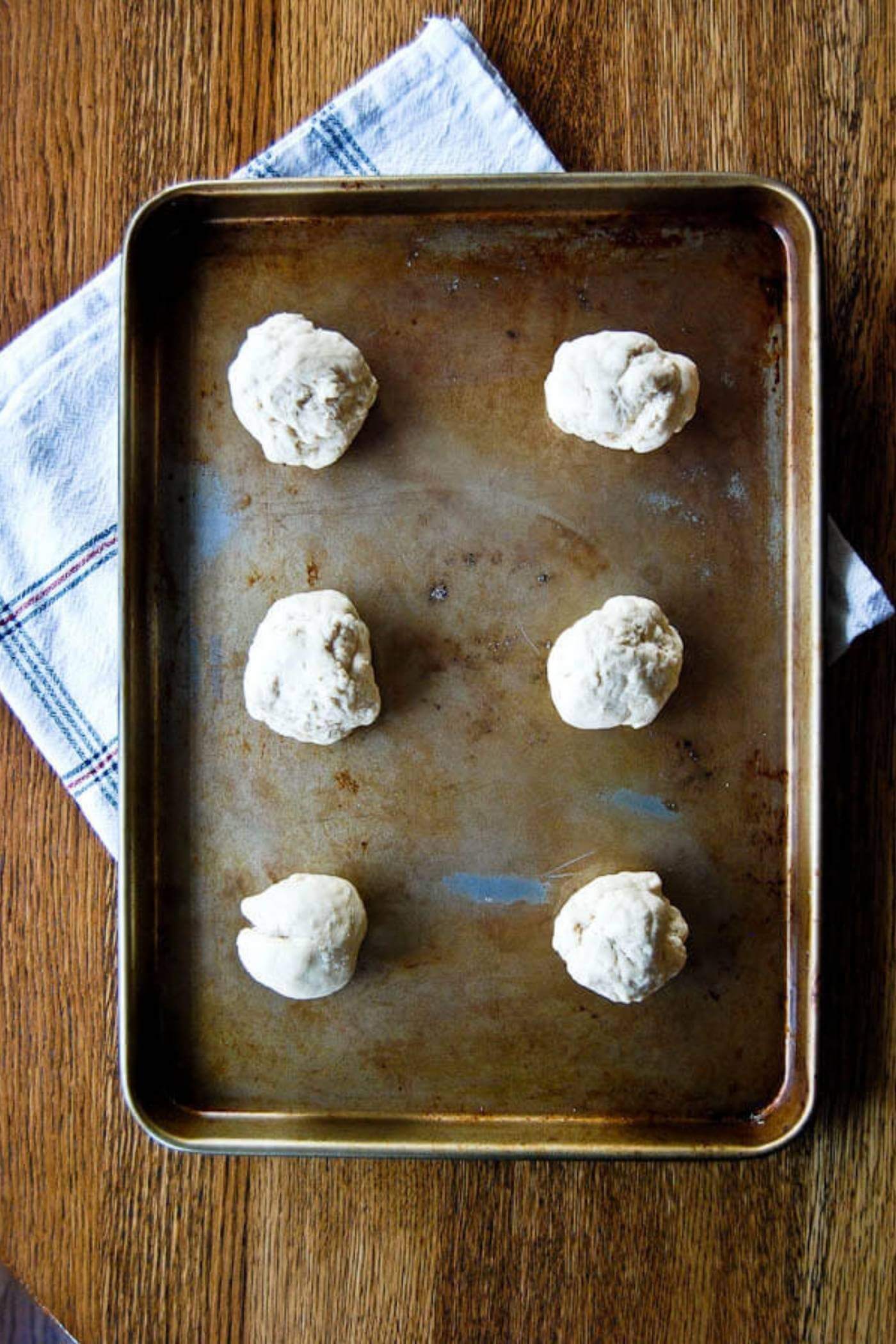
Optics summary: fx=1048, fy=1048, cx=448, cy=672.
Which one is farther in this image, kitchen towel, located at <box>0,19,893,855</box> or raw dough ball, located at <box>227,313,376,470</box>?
kitchen towel, located at <box>0,19,893,855</box>

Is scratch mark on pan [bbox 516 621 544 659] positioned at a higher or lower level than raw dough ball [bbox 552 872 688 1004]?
higher

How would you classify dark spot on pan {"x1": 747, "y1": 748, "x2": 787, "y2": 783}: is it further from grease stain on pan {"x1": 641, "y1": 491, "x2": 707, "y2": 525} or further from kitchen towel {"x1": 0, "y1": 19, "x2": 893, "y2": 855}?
kitchen towel {"x1": 0, "y1": 19, "x2": 893, "y2": 855}

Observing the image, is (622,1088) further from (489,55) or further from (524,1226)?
(489,55)

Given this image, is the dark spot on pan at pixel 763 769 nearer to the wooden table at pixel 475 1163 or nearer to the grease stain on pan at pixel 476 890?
the wooden table at pixel 475 1163

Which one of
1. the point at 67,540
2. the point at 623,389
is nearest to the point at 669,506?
the point at 623,389

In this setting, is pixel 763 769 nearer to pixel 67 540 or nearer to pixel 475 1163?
pixel 475 1163

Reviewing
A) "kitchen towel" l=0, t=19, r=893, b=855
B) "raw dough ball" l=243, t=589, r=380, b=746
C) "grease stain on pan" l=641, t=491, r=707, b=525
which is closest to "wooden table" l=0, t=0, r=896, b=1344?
"kitchen towel" l=0, t=19, r=893, b=855
